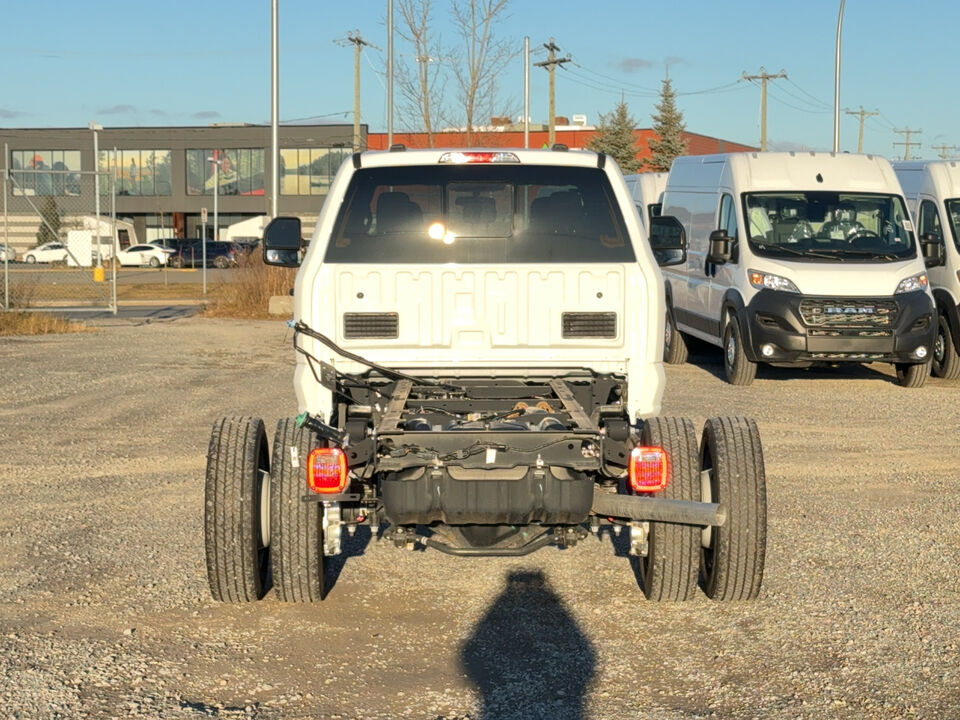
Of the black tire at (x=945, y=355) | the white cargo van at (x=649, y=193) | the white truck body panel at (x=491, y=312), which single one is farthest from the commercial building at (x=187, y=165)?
the white truck body panel at (x=491, y=312)

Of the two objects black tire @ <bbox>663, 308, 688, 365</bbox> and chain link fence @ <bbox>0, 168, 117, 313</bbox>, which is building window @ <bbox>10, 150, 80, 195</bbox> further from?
black tire @ <bbox>663, 308, 688, 365</bbox>

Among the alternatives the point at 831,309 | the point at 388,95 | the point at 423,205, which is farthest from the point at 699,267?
the point at 388,95

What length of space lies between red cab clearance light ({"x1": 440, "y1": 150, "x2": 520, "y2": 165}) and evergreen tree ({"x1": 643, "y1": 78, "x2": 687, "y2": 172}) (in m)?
67.3

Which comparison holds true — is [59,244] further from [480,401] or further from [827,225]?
[480,401]

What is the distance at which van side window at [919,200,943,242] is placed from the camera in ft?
56.4

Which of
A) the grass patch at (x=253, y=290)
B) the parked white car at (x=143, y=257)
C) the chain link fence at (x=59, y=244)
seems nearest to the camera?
the chain link fence at (x=59, y=244)

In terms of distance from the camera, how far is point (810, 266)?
15.4 metres

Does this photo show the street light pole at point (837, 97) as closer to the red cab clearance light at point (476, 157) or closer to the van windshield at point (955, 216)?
the van windshield at point (955, 216)

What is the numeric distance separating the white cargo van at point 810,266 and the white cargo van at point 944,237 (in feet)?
2.98

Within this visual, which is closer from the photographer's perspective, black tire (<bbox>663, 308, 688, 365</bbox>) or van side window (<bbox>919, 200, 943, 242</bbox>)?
van side window (<bbox>919, 200, 943, 242</bbox>)

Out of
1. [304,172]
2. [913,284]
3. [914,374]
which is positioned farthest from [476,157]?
[304,172]

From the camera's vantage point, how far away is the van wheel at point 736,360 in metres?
15.8

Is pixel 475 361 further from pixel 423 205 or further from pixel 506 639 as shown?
pixel 506 639

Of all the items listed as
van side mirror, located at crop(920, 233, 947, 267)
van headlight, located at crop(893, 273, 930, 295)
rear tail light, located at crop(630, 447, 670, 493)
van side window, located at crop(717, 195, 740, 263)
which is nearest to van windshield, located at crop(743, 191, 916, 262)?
van side window, located at crop(717, 195, 740, 263)
